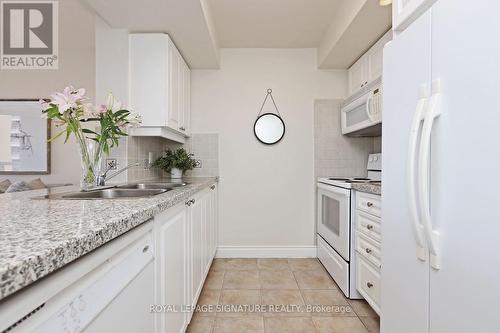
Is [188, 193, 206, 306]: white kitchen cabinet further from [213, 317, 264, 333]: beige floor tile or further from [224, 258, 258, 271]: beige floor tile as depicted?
[224, 258, 258, 271]: beige floor tile

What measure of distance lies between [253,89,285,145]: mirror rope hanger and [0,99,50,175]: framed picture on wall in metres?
2.72

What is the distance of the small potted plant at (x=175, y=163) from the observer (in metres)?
2.83

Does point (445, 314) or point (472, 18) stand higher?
point (472, 18)

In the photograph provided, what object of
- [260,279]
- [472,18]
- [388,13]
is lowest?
[260,279]

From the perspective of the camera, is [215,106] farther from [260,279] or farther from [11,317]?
[11,317]

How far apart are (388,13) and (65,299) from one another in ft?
7.95

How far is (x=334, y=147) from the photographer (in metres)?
3.16

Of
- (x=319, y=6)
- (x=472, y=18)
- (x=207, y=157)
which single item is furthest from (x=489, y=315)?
(x=207, y=157)

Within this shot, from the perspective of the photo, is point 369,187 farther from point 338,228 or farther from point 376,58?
point 376,58

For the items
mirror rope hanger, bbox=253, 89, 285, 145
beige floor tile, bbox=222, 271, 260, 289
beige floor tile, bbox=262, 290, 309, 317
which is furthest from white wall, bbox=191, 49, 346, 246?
beige floor tile, bbox=262, 290, 309, 317

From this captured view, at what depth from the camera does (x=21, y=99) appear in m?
3.51

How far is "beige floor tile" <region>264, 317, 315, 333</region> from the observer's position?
1761 millimetres

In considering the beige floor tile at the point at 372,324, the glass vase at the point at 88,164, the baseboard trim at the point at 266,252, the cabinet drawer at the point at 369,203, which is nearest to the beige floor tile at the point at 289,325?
the beige floor tile at the point at 372,324

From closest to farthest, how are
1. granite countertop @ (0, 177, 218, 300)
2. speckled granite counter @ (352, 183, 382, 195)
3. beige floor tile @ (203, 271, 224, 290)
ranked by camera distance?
granite countertop @ (0, 177, 218, 300)
speckled granite counter @ (352, 183, 382, 195)
beige floor tile @ (203, 271, 224, 290)
